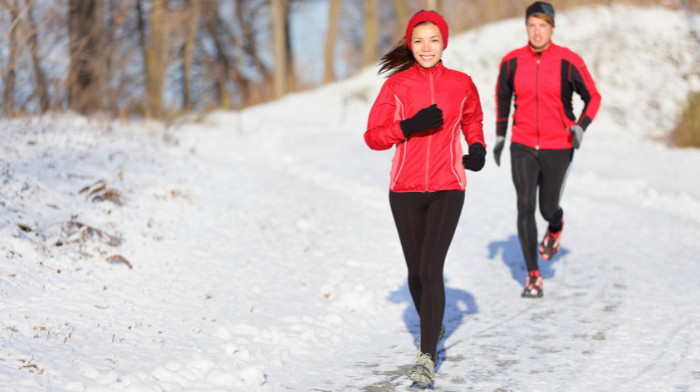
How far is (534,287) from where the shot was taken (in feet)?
18.4

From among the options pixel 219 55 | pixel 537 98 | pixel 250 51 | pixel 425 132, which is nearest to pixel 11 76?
pixel 537 98

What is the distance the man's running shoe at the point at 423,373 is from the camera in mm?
3545

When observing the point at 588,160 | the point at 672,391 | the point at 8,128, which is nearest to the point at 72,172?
the point at 8,128

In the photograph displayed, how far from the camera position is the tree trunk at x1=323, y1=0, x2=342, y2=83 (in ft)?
104

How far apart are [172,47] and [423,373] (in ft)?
55.4

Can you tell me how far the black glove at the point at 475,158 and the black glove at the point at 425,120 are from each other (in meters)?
0.31

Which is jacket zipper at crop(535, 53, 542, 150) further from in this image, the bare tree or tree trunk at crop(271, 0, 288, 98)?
the bare tree

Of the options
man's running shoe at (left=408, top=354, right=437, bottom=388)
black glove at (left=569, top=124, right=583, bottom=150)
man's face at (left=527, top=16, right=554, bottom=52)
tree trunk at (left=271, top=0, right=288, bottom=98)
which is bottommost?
man's running shoe at (left=408, top=354, right=437, bottom=388)

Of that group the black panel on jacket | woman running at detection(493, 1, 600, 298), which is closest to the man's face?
woman running at detection(493, 1, 600, 298)

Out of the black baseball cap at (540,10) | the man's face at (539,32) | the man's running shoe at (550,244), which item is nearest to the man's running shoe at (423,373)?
the man's running shoe at (550,244)

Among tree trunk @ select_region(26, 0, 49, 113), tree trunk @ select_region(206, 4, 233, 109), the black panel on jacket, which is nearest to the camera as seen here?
the black panel on jacket

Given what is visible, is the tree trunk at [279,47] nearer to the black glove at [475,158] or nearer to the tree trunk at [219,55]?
the tree trunk at [219,55]

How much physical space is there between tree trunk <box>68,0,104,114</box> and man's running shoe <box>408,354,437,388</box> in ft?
32.6

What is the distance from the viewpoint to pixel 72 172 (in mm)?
7281
